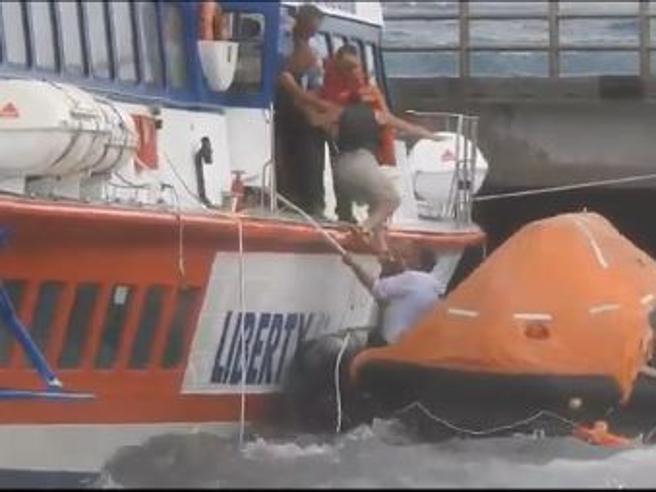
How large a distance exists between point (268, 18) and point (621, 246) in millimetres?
2472

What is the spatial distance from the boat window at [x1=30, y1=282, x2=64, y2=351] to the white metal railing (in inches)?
373

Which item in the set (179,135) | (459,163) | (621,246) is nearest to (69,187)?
(179,135)

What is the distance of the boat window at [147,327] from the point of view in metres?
9.34

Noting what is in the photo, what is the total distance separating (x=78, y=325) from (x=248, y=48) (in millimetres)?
2846

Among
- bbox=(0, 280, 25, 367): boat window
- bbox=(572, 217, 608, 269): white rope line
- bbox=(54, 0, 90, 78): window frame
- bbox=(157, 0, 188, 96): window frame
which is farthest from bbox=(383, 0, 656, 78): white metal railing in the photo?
bbox=(0, 280, 25, 367): boat window

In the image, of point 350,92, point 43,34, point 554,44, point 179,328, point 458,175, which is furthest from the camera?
point 554,44

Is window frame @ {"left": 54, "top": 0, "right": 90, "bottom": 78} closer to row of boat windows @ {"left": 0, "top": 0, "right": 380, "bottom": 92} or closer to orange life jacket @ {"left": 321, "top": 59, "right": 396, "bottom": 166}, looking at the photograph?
row of boat windows @ {"left": 0, "top": 0, "right": 380, "bottom": 92}

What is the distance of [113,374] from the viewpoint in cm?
922

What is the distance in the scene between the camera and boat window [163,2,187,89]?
10609 millimetres

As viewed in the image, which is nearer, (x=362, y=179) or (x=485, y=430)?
(x=485, y=430)

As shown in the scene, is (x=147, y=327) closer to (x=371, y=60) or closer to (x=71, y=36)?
(x=71, y=36)

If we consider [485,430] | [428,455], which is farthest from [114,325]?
[485,430]

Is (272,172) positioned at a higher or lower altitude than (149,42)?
lower

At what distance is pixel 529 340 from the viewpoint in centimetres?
1030
